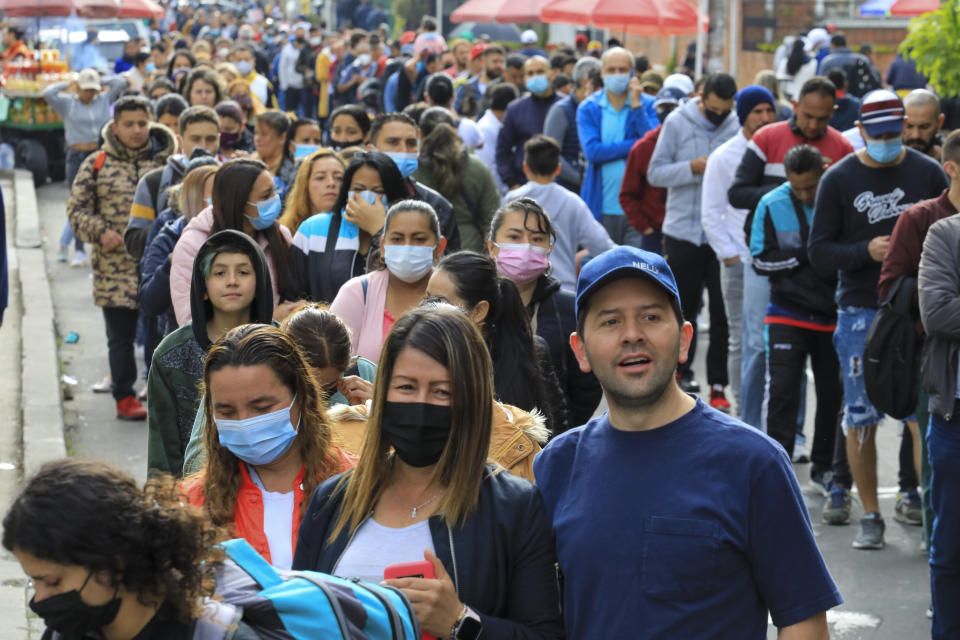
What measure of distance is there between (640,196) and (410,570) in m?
8.17

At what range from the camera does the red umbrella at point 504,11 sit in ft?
80.4

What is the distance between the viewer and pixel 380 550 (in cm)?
312

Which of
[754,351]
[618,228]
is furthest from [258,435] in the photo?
[618,228]

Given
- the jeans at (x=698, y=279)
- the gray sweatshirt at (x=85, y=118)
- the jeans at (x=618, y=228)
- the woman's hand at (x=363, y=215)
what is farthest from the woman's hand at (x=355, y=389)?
the gray sweatshirt at (x=85, y=118)

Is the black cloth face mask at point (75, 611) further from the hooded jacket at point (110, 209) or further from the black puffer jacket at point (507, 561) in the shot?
the hooded jacket at point (110, 209)

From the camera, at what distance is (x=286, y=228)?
7.39 m

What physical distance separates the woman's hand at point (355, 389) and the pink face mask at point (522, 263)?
162 cm

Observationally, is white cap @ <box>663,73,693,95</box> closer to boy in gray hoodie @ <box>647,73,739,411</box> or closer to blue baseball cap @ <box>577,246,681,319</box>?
boy in gray hoodie @ <box>647,73,739,411</box>

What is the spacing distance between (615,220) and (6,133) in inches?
499

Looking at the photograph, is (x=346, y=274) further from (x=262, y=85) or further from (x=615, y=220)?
(x=262, y=85)

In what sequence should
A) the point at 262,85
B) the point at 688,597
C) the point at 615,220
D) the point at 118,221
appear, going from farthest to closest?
1. the point at 262,85
2. the point at 615,220
3. the point at 118,221
4. the point at 688,597

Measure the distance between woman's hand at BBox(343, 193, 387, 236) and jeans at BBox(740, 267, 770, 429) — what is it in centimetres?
255

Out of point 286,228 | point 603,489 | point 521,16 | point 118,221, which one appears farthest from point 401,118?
point 521,16

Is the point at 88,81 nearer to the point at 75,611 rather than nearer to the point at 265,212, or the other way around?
the point at 265,212
